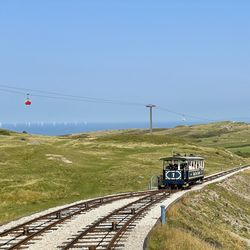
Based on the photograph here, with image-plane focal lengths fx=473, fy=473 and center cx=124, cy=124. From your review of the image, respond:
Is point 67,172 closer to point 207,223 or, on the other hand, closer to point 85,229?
point 207,223

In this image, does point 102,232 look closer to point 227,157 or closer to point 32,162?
point 32,162

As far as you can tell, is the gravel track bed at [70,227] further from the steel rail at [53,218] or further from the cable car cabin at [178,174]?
the cable car cabin at [178,174]

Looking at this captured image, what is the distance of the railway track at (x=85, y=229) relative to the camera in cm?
2277

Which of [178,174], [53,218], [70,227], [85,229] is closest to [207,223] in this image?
[53,218]

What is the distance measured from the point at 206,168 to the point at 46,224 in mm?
58652

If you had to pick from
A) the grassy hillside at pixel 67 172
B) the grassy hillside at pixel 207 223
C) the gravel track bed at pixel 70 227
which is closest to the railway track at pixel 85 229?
the gravel track bed at pixel 70 227

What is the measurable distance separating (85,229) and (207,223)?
11787mm

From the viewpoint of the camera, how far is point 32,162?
67125mm

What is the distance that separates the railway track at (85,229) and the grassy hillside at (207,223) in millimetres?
2032

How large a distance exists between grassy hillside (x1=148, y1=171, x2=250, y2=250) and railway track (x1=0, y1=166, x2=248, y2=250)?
203cm

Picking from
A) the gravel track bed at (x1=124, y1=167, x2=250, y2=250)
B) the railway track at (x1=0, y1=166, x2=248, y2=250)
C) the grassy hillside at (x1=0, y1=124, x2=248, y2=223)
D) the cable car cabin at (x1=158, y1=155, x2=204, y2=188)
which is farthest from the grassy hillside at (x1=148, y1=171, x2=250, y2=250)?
the grassy hillside at (x1=0, y1=124, x2=248, y2=223)

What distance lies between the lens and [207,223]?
34969 mm

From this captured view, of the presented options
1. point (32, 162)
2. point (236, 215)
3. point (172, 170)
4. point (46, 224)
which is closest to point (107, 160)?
point (32, 162)

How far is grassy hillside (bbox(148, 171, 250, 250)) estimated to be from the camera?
77.9 feet
